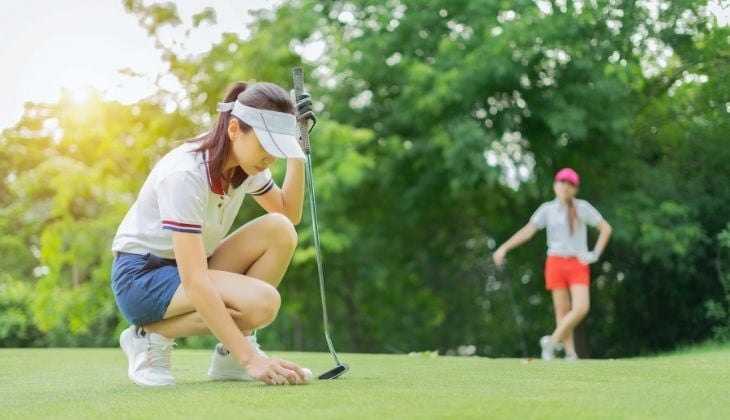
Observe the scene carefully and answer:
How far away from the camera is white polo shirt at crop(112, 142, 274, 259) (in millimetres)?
3594

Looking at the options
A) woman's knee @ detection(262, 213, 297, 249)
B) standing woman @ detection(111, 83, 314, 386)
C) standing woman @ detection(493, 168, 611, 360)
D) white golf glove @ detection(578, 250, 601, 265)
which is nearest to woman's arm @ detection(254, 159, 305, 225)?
standing woman @ detection(111, 83, 314, 386)

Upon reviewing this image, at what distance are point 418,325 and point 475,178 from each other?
527 centimetres

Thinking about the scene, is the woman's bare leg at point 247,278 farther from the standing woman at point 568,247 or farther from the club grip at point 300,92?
the standing woman at point 568,247

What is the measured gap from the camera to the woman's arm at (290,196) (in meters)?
4.18

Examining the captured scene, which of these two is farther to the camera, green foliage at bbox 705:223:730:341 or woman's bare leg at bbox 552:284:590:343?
green foliage at bbox 705:223:730:341

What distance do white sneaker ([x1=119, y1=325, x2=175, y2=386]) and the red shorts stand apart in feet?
15.9

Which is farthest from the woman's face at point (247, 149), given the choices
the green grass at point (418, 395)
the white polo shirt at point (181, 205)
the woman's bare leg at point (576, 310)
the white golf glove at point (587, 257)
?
the woman's bare leg at point (576, 310)

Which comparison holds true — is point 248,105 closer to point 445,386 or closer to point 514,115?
point 445,386

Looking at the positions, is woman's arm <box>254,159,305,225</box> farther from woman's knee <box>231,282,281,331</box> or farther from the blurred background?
the blurred background

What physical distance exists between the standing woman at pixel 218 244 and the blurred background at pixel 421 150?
7.98 metres

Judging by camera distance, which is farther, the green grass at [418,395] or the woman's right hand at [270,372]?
the woman's right hand at [270,372]

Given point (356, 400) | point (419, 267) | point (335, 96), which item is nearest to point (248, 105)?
point (356, 400)

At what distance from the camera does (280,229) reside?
4160 mm

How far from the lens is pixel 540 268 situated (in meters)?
15.1
